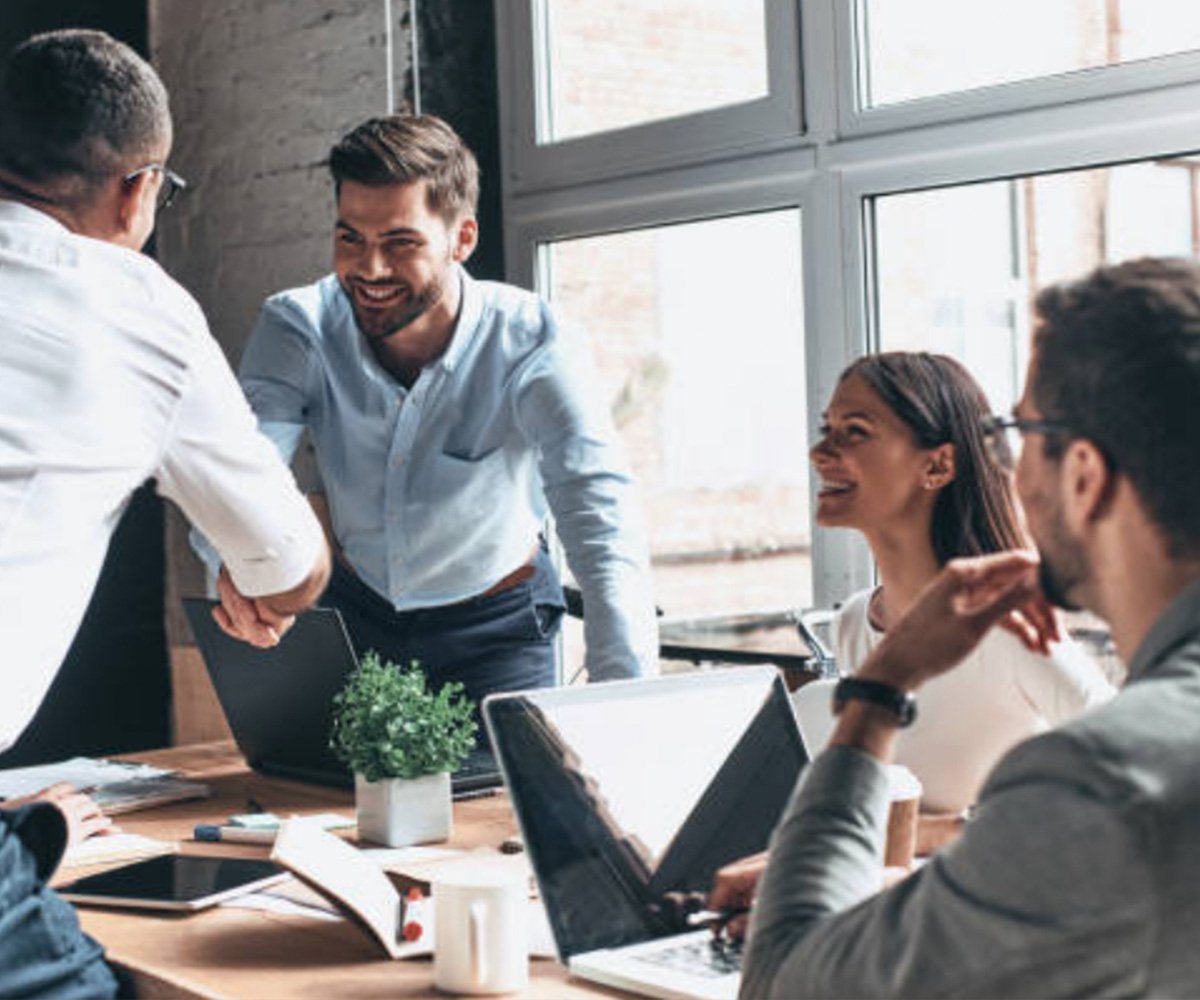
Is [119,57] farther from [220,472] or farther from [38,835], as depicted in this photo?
[38,835]

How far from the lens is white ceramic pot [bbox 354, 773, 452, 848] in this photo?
2158 mm

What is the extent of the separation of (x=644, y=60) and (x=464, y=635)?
141 cm

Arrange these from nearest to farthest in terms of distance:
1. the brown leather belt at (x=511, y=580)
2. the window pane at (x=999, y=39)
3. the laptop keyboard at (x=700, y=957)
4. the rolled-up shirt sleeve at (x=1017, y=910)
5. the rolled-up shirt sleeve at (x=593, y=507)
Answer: the rolled-up shirt sleeve at (x=1017, y=910) < the laptop keyboard at (x=700, y=957) < the rolled-up shirt sleeve at (x=593, y=507) < the window pane at (x=999, y=39) < the brown leather belt at (x=511, y=580)

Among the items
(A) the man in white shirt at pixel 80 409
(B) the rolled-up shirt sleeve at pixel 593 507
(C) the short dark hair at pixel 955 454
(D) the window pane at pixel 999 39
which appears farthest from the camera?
(D) the window pane at pixel 999 39

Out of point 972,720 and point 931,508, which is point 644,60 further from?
point 972,720

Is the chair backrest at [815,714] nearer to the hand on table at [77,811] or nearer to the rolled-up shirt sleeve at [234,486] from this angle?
the rolled-up shirt sleeve at [234,486]

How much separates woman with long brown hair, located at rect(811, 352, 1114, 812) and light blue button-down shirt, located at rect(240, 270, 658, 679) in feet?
1.91

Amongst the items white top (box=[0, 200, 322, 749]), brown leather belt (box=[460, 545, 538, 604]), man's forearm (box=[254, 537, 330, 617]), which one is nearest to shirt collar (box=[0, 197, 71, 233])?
white top (box=[0, 200, 322, 749])

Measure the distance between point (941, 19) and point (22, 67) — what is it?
5.61ft

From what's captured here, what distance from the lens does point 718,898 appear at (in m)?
1.70

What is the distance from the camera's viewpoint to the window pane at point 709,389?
11.4ft

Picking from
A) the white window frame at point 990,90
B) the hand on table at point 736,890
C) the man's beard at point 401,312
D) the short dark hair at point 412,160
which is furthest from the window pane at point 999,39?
the hand on table at point 736,890

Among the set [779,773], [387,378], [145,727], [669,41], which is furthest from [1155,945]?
[145,727]

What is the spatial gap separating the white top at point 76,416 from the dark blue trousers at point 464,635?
0.91 metres
